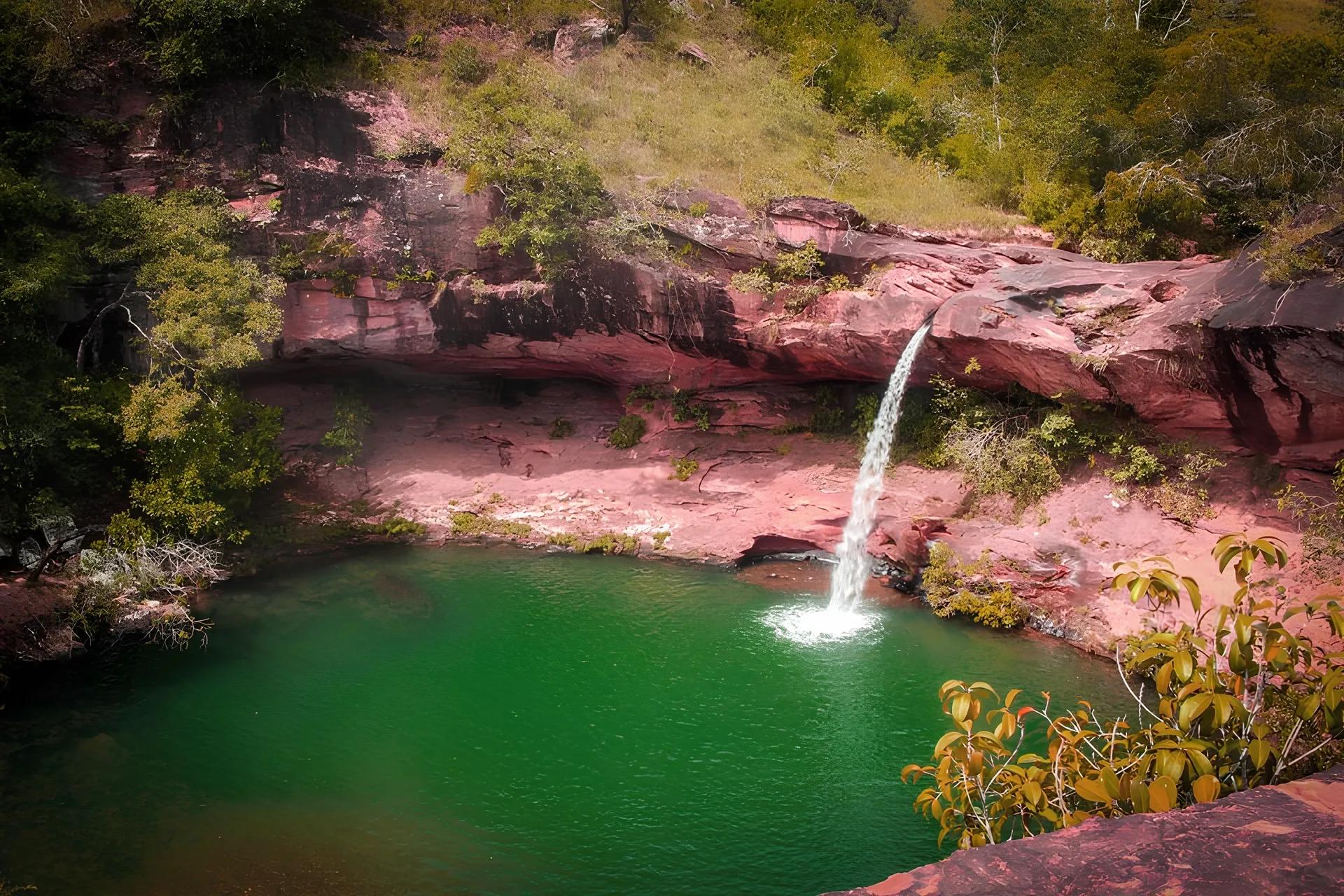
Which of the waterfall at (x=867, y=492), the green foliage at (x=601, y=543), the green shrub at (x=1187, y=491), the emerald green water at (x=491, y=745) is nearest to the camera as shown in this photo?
the emerald green water at (x=491, y=745)

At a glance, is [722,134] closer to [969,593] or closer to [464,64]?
[464,64]

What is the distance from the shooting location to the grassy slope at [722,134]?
20516mm

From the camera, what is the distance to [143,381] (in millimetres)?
16125

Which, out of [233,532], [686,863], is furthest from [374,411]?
[686,863]

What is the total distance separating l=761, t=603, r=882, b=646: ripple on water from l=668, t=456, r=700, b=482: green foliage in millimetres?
4891

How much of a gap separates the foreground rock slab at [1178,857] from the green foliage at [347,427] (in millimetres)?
19293

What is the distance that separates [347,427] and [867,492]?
12313 millimetres

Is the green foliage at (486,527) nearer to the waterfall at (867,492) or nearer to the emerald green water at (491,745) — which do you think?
the emerald green water at (491,745)

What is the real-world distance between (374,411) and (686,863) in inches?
622

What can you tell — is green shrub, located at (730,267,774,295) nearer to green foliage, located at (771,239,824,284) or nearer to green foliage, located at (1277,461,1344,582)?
green foliage, located at (771,239,824,284)

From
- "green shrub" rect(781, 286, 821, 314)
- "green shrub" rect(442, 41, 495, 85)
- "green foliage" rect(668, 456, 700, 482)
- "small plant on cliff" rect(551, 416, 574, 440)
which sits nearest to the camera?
"green shrub" rect(781, 286, 821, 314)

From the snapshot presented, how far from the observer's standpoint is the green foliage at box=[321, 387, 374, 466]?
20.6 m

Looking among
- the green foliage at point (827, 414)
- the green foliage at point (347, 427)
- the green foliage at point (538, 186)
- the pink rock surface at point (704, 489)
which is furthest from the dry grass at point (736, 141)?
the green foliage at point (347, 427)

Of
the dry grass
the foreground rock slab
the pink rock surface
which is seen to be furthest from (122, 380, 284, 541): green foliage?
the foreground rock slab
